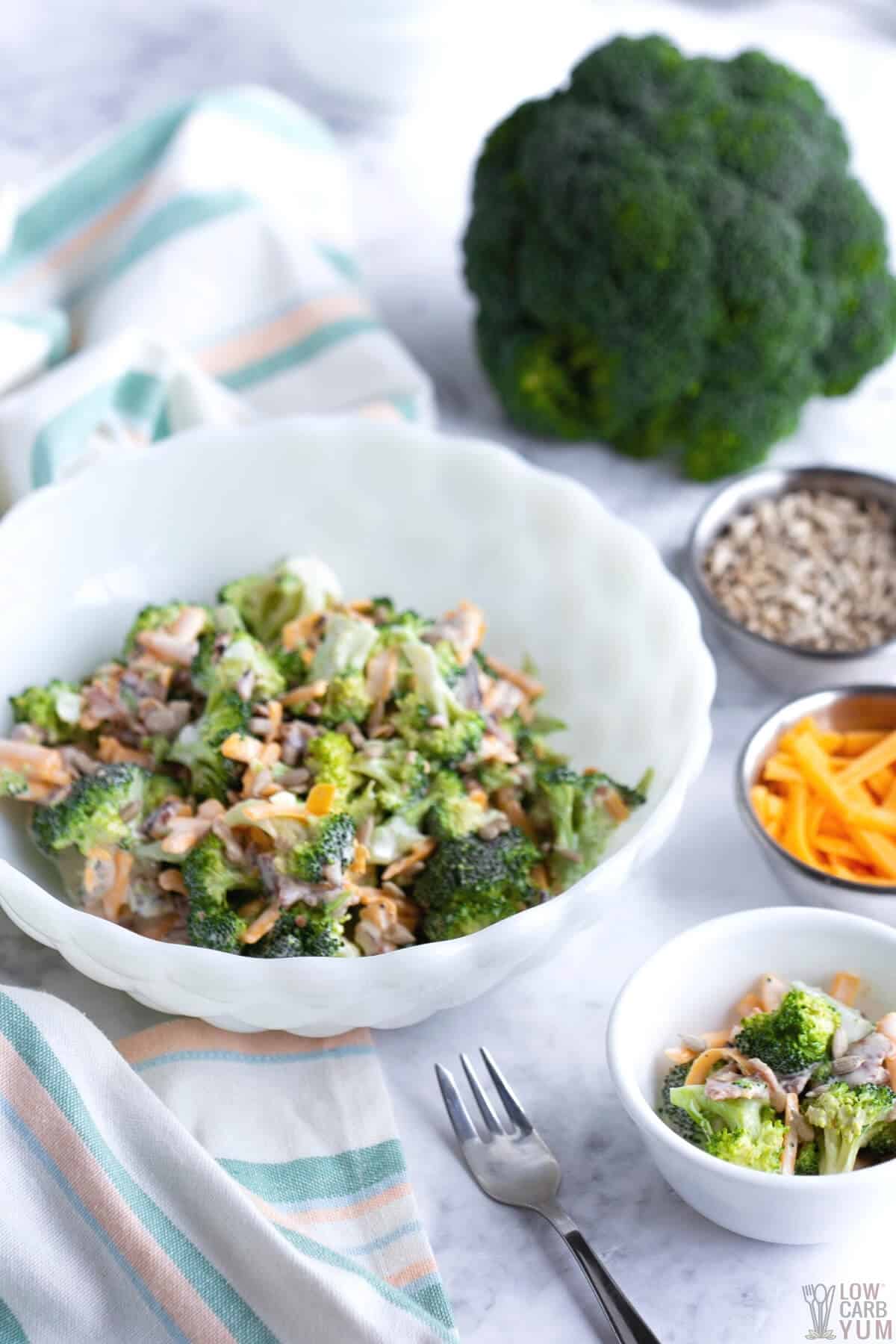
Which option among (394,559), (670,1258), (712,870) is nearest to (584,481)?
(394,559)

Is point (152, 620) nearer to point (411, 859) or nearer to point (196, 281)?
point (411, 859)

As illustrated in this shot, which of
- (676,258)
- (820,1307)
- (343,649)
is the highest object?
(676,258)

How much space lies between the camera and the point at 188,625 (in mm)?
1896

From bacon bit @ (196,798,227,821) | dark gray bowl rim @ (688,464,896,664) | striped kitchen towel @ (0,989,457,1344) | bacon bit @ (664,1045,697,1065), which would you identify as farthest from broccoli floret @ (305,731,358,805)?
dark gray bowl rim @ (688,464,896,664)

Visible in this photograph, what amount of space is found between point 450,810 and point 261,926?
26cm

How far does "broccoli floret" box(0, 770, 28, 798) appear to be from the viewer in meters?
1.71

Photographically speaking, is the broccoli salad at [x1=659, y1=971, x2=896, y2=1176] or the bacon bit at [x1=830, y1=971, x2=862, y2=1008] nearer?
the broccoli salad at [x1=659, y1=971, x2=896, y2=1176]

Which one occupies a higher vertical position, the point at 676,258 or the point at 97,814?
the point at 676,258

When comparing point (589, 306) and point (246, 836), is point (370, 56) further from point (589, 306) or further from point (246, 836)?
point (246, 836)

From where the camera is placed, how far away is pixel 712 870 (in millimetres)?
1931

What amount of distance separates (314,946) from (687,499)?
4.08ft

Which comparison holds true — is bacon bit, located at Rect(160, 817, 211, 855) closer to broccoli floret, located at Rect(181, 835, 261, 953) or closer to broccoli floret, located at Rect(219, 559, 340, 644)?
broccoli floret, located at Rect(181, 835, 261, 953)

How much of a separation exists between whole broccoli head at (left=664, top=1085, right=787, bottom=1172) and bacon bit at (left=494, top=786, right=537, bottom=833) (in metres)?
0.42

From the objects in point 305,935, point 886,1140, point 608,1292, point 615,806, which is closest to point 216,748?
point 305,935
